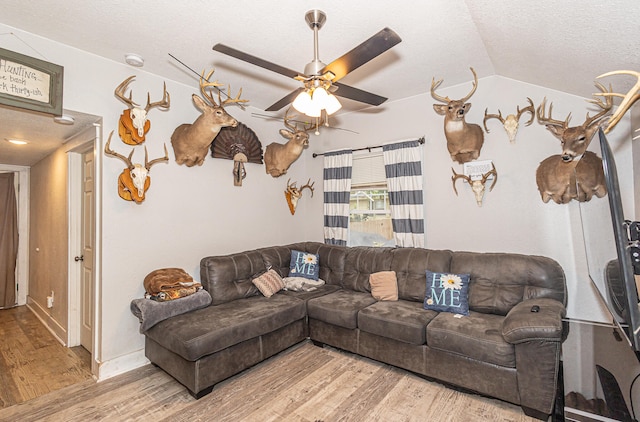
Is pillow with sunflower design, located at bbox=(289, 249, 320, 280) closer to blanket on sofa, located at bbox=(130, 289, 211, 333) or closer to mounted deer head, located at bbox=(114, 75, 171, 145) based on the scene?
blanket on sofa, located at bbox=(130, 289, 211, 333)

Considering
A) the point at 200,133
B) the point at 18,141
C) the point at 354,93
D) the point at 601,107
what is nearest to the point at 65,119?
the point at 200,133

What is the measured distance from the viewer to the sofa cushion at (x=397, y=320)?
2568 mm

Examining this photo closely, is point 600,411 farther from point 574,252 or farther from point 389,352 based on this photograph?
point 574,252

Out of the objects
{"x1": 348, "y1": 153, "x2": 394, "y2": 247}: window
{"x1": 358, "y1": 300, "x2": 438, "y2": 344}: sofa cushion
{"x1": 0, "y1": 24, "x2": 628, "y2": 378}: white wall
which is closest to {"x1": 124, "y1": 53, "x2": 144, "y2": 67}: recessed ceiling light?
{"x1": 0, "y1": 24, "x2": 628, "y2": 378}: white wall

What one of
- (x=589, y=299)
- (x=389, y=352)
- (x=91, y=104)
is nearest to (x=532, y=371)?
(x=389, y=352)

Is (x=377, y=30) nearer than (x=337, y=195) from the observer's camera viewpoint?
Yes

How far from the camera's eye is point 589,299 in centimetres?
276

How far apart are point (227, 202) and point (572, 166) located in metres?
3.60

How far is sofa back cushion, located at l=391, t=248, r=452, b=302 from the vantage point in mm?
3172

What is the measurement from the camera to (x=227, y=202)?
380 cm

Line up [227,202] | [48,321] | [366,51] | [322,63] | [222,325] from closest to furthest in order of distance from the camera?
1. [366,51]
2. [322,63]
3. [222,325]
4. [227,202]
5. [48,321]

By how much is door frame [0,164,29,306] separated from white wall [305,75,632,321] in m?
6.00

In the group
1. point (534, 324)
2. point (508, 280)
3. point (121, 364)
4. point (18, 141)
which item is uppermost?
point (18, 141)

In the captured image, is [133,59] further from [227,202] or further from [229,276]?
[229,276]
